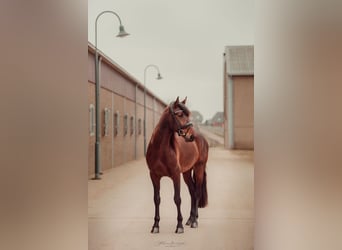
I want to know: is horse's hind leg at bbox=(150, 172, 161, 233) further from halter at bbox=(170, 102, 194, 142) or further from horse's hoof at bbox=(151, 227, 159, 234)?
halter at bbox=(170, 102, 194, 142)

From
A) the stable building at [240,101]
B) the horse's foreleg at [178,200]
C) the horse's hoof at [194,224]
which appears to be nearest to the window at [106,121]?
the stable building at [240,101]

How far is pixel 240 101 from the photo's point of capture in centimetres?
496

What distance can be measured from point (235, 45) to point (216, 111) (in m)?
0.74

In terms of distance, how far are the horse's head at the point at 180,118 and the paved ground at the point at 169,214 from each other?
25.4 inches

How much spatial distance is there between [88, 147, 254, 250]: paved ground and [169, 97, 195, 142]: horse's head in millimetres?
645

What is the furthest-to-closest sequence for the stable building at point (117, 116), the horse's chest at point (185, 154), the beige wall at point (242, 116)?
the stable building at point (117, 116), the beige wall at point (242, 116), the horse's chest at point (185, 154)

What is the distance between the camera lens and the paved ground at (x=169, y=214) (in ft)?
10.5

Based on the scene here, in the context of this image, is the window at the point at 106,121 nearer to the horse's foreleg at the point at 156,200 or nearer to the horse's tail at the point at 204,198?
the horse's tail at the point at 204,198

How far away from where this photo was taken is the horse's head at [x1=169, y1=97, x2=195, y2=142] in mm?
3404

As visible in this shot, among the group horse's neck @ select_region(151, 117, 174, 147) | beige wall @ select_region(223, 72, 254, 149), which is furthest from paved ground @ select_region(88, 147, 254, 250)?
horse's neck @ select_region(151, 117, 174, 147)

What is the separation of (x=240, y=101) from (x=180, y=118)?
70.1 inches
